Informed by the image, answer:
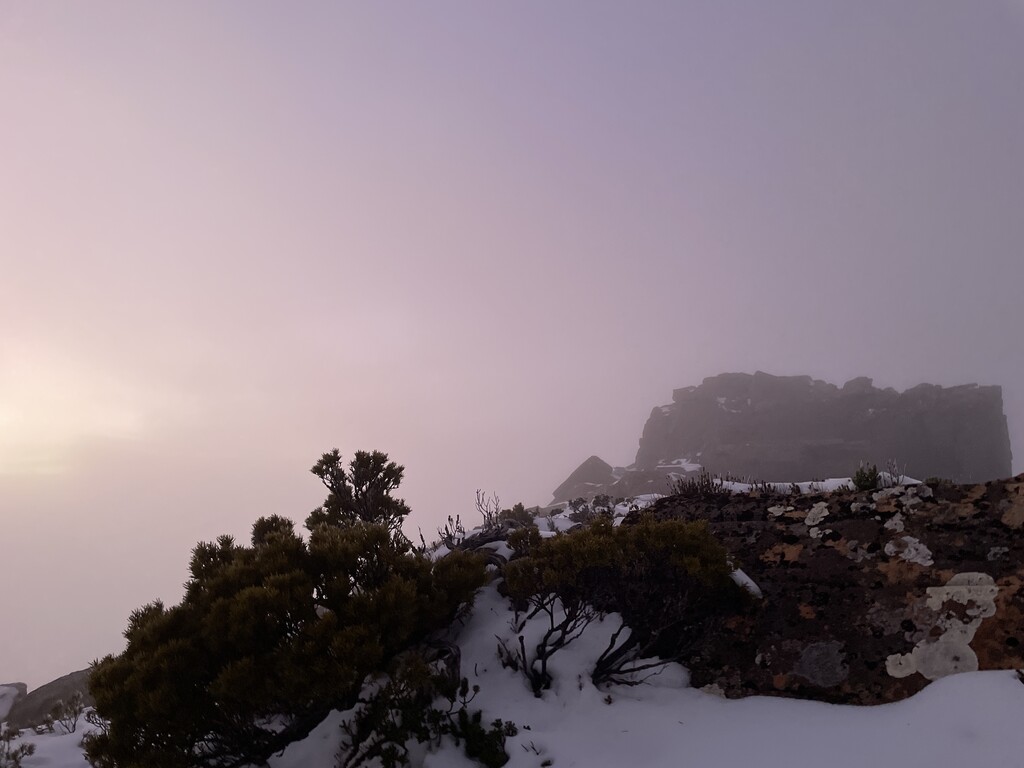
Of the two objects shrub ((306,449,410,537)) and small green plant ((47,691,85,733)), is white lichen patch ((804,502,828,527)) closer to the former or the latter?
shrub ((306,449,410,537))

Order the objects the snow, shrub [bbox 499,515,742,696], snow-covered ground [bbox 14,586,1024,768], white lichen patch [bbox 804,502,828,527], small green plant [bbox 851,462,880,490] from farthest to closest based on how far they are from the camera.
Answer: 1. the snow
2. small green plant [bbox 851,462,880,490]
3. white lichen patch [bbox 804,502,828,527]
4. shrub [bbox 499,515,742,696]
5. snow-covered ground [bbox 14,586,1024,768]

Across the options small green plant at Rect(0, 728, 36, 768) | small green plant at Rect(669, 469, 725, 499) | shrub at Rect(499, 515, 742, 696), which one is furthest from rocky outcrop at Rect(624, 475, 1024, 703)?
small green plant at Rect(0, 728, 36, 768)

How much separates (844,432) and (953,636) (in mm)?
76178

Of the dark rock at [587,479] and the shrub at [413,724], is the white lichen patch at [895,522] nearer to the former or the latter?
the shrub at [413,724]

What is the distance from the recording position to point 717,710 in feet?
17.8

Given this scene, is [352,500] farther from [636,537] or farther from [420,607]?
[636,537]

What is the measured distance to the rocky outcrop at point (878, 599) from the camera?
5.20m

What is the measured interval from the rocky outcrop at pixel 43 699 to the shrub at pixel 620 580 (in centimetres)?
1480

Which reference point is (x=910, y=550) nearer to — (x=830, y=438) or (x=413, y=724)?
(x=413, y=724)

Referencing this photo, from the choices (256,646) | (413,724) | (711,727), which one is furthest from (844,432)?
(256,646)

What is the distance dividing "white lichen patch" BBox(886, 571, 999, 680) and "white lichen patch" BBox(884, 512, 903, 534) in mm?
1045

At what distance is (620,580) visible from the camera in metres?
5.86

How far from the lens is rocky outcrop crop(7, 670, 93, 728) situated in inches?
554

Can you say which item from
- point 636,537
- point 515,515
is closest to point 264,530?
point 636,537
